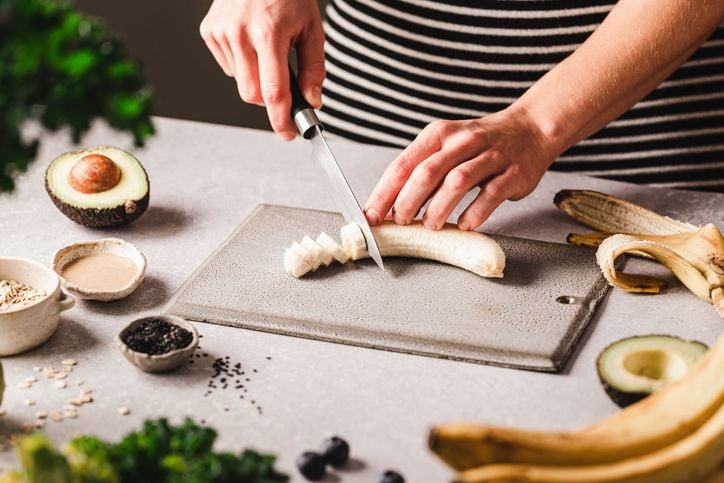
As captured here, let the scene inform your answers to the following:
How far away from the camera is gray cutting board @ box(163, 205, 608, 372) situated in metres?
1.48

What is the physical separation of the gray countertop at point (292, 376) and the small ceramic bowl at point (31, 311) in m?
0.03

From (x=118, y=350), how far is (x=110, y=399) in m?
0.13

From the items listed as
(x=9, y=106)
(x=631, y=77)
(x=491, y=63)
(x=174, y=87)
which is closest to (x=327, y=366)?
(x=9, y=106)

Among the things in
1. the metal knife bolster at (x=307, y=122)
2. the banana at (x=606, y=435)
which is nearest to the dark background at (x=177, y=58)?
the metal knife bolster at (x=307, y=122)

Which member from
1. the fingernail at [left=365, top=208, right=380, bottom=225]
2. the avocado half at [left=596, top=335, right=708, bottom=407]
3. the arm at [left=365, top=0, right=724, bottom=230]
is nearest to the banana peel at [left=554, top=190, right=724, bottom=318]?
the arm at [left=365, top=0, right=724, bottom=230]

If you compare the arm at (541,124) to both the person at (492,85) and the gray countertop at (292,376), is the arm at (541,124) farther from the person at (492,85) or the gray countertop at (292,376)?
the gray countertop at (292,376)

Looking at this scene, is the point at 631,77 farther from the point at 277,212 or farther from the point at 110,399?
the point at 110,399

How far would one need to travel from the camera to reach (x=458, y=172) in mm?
1710

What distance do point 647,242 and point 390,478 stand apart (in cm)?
71

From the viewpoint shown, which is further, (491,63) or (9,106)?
(491,63)

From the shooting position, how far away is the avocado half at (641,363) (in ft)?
4.22

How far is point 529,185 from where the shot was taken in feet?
5.94

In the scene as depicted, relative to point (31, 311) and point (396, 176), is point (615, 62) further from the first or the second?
point (31, 311)

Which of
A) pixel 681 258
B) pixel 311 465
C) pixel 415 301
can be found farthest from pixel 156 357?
pixel 681 258
